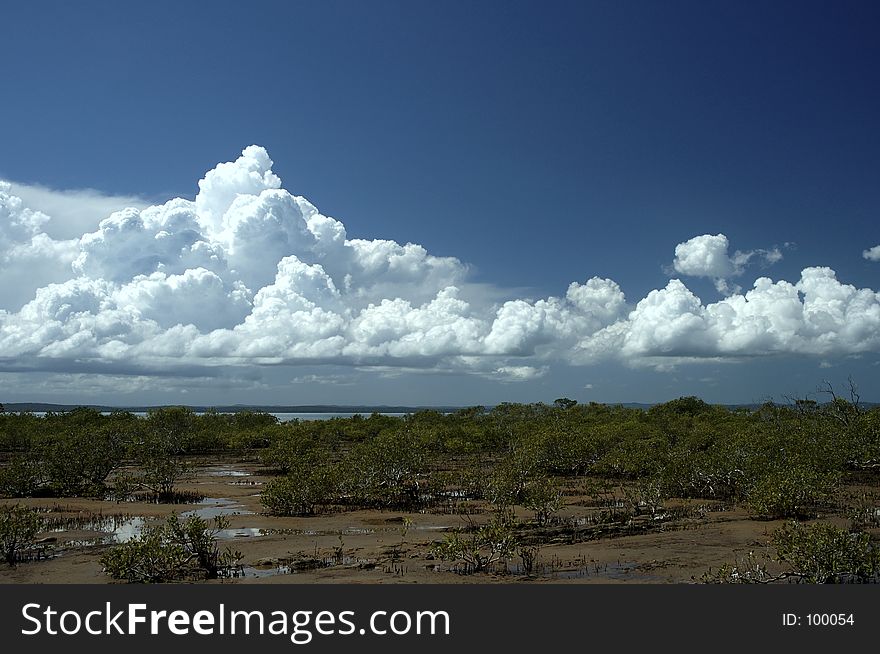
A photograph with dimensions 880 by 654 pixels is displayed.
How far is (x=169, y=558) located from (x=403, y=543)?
7.13 meters

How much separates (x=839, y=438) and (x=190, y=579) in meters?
32.9

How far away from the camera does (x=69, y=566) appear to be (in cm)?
1758

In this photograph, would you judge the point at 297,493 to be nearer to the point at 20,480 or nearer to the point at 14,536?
the point at 14,536

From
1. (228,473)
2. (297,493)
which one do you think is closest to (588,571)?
(297,493)

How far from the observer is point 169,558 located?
15555 mm

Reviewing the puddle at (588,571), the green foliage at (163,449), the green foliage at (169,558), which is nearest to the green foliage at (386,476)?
the green foliage at (163,449)

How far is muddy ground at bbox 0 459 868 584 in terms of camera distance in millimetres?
16234

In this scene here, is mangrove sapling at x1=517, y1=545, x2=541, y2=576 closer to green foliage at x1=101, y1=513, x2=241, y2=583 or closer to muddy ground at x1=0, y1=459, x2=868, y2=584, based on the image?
muddy ground at x1=0, y1=459, x2=868, y2=584

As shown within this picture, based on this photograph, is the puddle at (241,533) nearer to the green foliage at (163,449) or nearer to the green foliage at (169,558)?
the green foliage at (169,558)

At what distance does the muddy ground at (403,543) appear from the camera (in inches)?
A: 639

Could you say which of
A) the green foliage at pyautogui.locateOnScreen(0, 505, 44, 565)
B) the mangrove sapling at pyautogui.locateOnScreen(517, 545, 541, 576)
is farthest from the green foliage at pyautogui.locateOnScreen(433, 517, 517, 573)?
the green foliage at pyautogui.locateOnScreen(0, 505, 44, 565)

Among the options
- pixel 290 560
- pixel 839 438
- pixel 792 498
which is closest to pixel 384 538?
pixel 290 560

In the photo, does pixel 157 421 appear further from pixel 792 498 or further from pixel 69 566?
pixel 792 498

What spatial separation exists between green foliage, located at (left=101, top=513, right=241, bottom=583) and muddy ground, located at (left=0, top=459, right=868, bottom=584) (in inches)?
32.0
